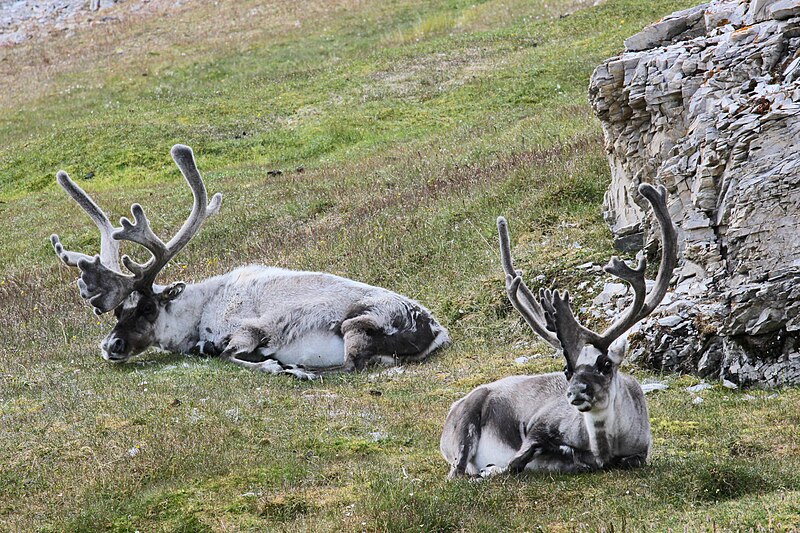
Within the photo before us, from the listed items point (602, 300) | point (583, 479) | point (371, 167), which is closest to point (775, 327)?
point (602, 300)

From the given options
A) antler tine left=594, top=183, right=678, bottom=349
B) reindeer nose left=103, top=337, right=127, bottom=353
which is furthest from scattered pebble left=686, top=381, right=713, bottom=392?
reindeer nose left=103, top=337, right=127, bottom=353

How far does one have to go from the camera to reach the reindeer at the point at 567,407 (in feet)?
24.3

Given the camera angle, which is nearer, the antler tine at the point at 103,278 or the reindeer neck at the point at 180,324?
the antler tine at the point at 103,278

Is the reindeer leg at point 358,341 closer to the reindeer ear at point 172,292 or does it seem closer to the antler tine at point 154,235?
the reindeer ear at point 172,292

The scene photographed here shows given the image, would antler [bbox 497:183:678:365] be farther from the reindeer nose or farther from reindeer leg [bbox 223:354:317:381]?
the reindeer nose

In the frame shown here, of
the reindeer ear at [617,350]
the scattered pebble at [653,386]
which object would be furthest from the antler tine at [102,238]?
the reindeer ear at [617,350]

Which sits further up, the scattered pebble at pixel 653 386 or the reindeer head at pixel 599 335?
the reindeer head at pixel 599 335

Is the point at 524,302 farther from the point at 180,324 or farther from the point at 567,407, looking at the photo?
the point at 180,324

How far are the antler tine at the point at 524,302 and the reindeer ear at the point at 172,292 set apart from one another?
5.99 m

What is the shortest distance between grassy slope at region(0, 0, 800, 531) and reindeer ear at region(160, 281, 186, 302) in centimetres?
77

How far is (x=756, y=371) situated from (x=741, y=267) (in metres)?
1.12

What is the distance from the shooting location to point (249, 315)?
43.0ft

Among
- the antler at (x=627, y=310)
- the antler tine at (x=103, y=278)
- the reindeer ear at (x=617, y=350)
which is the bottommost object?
the antler tine at (x=103, y=278)

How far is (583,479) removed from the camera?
7.47m
